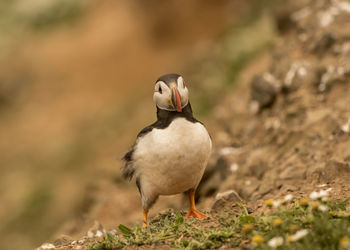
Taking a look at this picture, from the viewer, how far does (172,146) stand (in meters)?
4.75

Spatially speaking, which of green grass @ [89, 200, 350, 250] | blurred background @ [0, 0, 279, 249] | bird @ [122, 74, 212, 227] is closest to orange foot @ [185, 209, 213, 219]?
bird @ [122, 74, 212, 227]

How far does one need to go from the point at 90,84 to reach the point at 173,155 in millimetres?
16757

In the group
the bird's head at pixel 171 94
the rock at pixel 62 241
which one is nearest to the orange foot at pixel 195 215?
the bird's head at pixel 171 94

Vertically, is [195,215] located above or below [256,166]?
below

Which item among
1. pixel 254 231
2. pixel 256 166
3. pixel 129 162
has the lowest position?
pixel 254 231

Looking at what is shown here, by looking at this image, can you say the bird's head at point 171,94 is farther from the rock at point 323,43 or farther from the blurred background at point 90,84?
the rock at point 323,43

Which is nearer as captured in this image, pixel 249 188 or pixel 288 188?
pixel 288 188

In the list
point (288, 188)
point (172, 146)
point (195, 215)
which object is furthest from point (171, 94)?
point (288, 188)

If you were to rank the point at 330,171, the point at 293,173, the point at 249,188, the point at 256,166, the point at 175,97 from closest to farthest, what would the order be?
1. the point at 175,97
2. the point at 330,171
3. the point at 293,173
4. the point at 249,188
5. the point at 256,166

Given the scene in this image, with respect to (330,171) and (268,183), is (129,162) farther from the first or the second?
(330,171)

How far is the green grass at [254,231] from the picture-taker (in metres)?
3.55

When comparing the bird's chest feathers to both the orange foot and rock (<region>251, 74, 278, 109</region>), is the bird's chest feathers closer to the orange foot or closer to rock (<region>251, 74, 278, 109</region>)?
the orange foot

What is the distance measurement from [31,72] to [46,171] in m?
9.20

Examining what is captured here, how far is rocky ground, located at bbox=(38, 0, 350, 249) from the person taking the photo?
5691 mm
